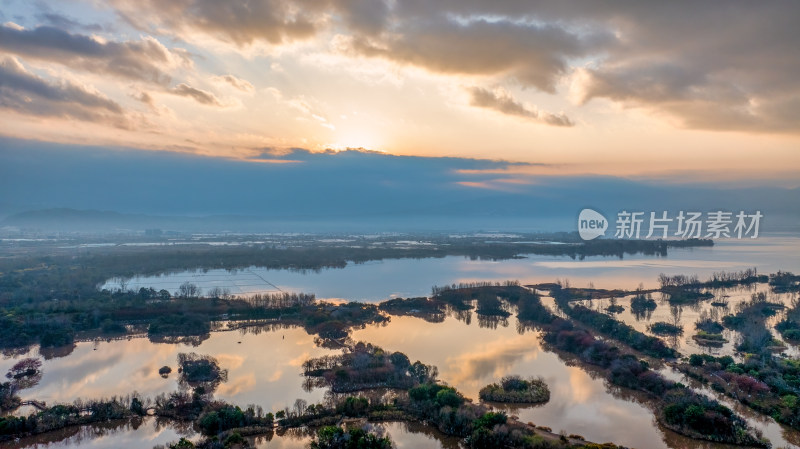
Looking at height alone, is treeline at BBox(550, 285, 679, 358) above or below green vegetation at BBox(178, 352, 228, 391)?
above

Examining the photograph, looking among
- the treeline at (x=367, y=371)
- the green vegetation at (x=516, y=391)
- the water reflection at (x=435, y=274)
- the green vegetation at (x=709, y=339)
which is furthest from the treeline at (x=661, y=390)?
the water reflection at (x=435, y=274)

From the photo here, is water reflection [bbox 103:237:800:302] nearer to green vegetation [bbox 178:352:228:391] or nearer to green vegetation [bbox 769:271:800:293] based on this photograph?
green vegetation [bbox 769:271:800:293]

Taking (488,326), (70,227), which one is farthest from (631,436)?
(70,227)

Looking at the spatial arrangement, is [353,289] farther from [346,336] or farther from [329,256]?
[329,256]

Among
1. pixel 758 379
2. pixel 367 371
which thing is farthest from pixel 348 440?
pixel 758 379

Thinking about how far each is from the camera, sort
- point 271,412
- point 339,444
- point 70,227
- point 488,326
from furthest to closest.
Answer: point 70,227
point 488,326
point 271,412
point 339,444

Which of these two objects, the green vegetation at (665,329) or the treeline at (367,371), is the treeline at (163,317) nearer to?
the treeline at (367,371)

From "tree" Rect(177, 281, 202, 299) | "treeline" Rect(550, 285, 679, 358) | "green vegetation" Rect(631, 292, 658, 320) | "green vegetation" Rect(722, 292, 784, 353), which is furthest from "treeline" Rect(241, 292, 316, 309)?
"green vegetation" Rect(722, 292, 784, 353)

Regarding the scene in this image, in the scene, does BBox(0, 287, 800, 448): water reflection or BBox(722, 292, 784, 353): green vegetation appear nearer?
BBox(0, 287, 800, 448): water reflection

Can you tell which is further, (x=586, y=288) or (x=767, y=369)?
(x=586, y=288)

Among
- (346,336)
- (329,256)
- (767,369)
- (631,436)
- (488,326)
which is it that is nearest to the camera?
(631,436)
